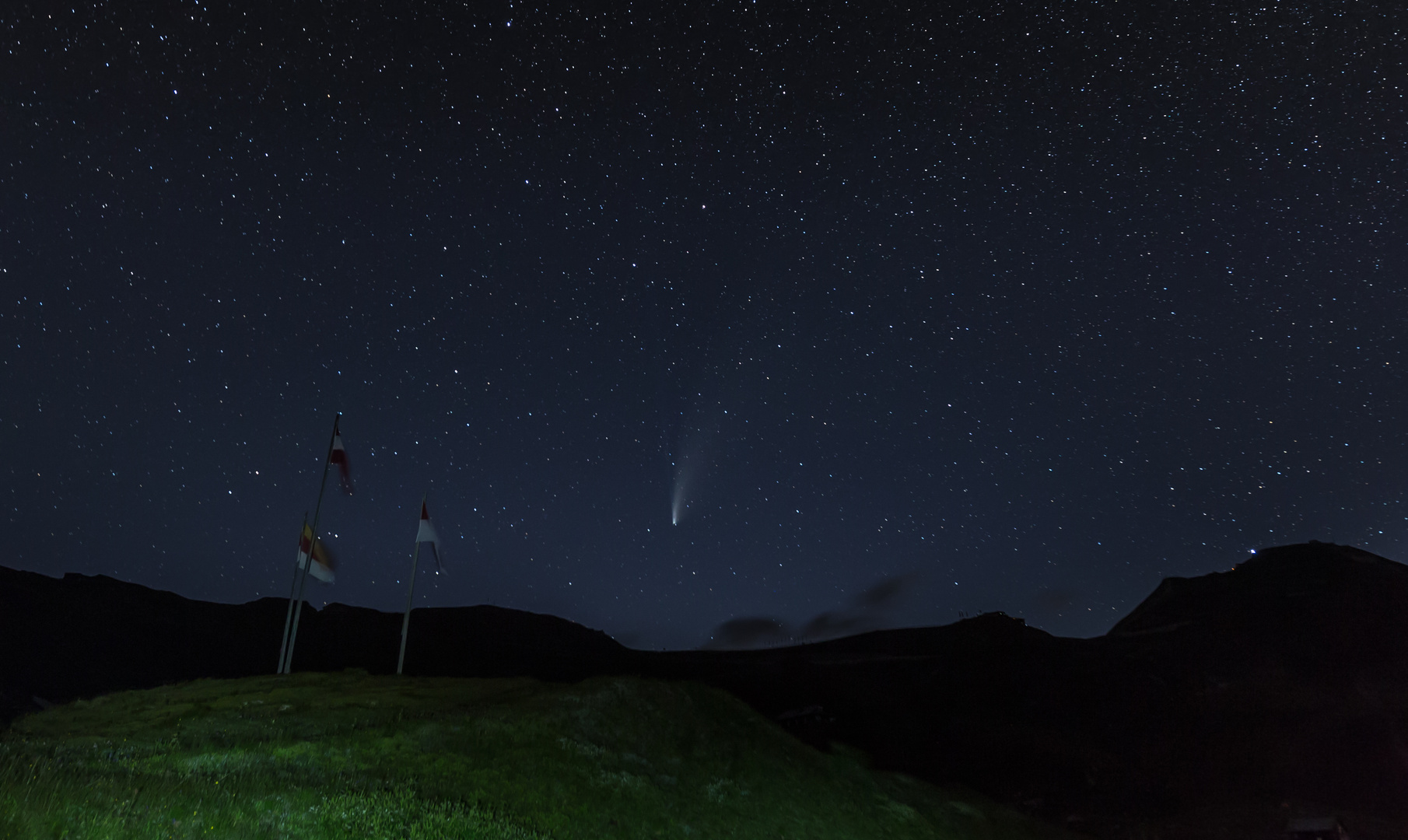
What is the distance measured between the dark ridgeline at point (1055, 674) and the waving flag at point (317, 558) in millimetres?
37024

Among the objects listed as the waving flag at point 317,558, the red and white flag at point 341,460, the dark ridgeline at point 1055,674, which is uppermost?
the red and white flag at point 341,460

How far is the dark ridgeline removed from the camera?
221ft

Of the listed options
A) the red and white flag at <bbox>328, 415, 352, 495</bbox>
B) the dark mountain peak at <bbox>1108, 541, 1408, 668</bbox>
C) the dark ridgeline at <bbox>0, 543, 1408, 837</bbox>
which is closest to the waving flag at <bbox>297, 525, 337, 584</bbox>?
the red and white flag at <bbox>328, 415, 352, 495</bbox>

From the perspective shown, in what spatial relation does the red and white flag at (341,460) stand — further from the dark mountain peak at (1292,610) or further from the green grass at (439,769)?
the dark mountain peak at (1292,610)

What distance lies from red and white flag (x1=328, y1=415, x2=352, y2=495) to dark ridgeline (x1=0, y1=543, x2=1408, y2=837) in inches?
1520

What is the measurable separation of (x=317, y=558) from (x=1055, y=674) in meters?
105

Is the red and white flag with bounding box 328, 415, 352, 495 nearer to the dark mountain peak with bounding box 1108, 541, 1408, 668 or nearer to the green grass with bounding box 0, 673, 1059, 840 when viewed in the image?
the green grass with bounding box 0, 673, 1059, 840

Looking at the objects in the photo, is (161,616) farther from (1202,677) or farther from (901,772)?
(1202,677)

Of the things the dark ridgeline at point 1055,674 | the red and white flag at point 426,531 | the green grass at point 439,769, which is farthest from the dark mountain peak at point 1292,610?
the red and white flag at point 426,531

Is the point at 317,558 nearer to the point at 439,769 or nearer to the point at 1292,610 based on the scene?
the point at 439,769

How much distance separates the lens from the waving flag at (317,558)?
136 feet

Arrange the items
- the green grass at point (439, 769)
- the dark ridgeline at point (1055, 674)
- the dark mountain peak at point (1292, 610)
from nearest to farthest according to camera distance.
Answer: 1. the green grass at point (439, 769)
2. the dark ridgeline at point (1055, 674)
3. the dark mountain peak at point (1292, 610)

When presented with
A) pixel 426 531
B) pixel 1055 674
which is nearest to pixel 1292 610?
pixel 1055 674

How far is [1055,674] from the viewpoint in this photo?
108125 millimetres
